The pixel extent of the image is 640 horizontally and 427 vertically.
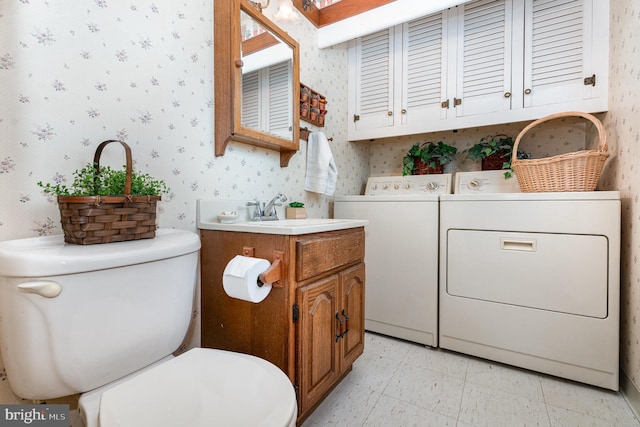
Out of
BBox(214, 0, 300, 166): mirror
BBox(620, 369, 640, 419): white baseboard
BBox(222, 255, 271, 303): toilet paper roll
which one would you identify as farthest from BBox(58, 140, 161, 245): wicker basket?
BBox(620, 369, 640, 419): white baseboard

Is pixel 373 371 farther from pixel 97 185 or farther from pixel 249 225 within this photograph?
pixel 97 185

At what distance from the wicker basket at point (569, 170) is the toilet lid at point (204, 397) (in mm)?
1654

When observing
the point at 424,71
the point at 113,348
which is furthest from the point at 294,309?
the point at 424,71

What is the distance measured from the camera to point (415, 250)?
1.87 meters

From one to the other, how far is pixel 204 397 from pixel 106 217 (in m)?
0.55

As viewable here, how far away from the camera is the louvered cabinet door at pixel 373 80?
2234mm

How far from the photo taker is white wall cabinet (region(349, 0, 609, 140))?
1.65 metres

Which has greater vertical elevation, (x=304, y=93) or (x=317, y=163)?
(x=304, y=93)

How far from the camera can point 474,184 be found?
2.03 metres

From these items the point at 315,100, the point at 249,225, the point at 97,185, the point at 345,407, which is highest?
the point at 315,100

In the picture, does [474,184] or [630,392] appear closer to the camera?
[630,392]

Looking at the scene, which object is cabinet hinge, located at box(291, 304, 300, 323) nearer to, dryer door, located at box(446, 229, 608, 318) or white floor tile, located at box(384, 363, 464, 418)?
white floor tile, located at box(384, 363, 464, 418)

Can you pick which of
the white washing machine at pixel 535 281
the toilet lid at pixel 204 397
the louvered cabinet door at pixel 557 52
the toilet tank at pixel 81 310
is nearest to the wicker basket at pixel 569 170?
the white washing machine at pixel 535 281

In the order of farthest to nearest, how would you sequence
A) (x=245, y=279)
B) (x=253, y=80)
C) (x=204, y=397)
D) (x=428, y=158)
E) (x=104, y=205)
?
(x=428, y=158) < (x=253, y=80) < (x=245, y=279) < (x=104, y=205) < (x=204, y=397)
